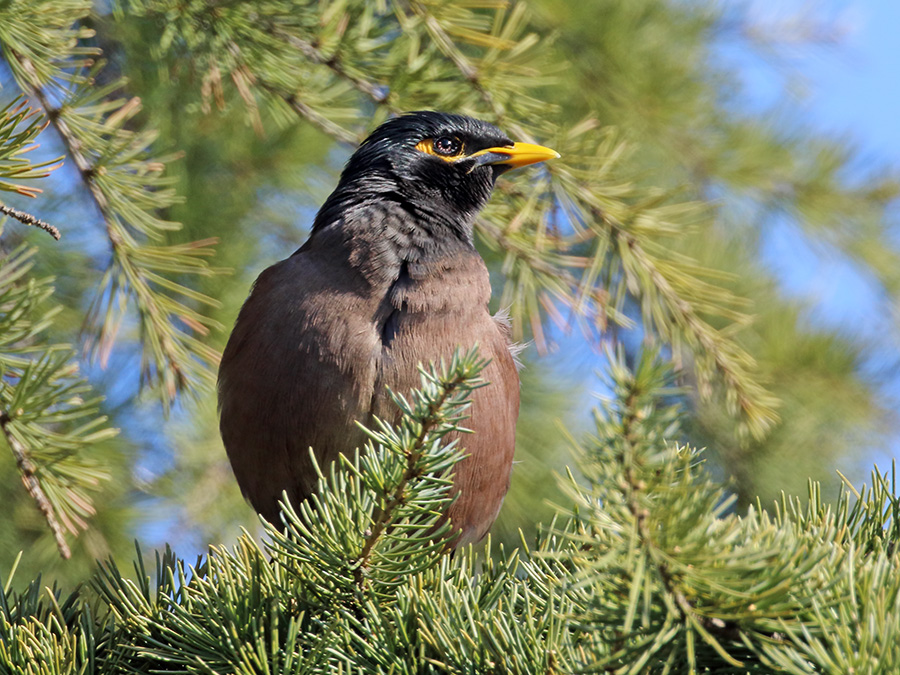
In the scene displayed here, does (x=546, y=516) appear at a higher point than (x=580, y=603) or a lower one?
lower

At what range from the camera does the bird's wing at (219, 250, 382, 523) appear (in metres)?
3.10

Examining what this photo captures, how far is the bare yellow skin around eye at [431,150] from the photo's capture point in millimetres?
3906

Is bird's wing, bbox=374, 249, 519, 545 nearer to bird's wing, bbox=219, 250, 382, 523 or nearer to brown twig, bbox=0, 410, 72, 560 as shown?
bird's wing, bbox=219, 250, 382, 523

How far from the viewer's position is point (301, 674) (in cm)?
181

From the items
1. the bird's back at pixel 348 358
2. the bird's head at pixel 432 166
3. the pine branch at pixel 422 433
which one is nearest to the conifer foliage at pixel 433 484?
the pine branch at pixel 422 433

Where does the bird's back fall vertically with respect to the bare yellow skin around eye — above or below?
below

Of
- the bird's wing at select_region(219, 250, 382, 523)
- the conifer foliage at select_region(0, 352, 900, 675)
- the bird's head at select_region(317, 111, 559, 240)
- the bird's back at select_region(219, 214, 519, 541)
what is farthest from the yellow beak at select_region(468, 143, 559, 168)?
the conifer foliage at select_region(0, 352, 900, 675)

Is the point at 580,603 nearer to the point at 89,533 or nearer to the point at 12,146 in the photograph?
the point at 12,146

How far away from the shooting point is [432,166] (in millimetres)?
3934

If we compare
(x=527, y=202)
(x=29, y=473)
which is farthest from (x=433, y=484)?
(x=527, y=202)

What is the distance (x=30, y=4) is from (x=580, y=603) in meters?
2.29

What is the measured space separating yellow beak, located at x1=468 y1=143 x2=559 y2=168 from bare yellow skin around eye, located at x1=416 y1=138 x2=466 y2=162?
67 millimetres

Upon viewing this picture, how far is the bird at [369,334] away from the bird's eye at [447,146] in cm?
9

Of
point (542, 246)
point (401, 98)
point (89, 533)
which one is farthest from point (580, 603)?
point (89, 533)
